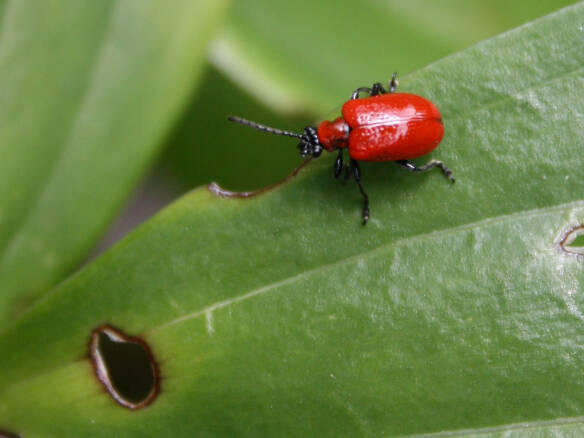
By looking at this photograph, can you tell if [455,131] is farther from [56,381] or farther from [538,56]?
[56,381]

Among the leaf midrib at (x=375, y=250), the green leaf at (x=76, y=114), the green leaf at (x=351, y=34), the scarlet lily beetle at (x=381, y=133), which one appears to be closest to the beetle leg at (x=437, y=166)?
the scarlet lily beetle at (x=381, y=133)

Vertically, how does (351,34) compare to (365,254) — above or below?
above

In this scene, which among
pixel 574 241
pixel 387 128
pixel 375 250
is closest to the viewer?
pixel 574 241

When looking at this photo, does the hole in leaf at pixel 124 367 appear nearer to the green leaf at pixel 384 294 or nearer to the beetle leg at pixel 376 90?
the green leaf at pixel 384 294

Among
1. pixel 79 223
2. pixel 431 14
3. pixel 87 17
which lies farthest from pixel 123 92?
pixel 431 14

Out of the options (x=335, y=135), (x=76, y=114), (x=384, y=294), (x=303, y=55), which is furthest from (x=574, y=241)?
(x=303, y=55)

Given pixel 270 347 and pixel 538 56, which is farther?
pixel 270 347

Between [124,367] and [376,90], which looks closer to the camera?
[124,367]

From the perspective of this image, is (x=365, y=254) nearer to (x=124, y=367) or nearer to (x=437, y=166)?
(x=437, y=166)
